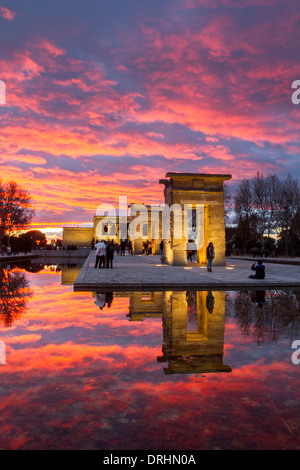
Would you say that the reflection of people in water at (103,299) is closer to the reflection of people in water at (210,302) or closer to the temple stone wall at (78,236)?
the reflection of people in water at (210,302)

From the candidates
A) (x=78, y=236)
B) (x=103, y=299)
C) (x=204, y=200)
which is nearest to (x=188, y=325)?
(x=103, y=299)

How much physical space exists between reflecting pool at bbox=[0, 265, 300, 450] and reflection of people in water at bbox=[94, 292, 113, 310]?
1.14 metres

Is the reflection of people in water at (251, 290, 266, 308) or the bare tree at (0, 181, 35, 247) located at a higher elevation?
the bare tree at (0, 181, 35, 247)

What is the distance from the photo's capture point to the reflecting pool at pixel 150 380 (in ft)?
8.50

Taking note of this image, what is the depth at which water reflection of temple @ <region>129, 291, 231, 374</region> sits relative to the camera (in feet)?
14.1

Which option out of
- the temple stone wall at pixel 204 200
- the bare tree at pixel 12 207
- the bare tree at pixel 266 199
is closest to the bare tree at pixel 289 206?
the bare tree at pixel 266 199

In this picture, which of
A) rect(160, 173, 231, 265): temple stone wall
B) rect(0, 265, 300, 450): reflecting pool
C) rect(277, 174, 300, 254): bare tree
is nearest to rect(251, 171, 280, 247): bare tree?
rect(277, 174, 300, 254): bare tree

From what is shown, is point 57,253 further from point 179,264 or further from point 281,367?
point 281,367

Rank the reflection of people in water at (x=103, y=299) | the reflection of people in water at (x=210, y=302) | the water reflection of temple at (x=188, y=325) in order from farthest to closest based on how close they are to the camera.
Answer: the reflection of people in water at (x=103, y=299)
the reflection of people in water at (x=210, y=302)
the water reflection of temple at (x=188, y=325)

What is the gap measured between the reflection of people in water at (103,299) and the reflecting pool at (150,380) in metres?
1.14

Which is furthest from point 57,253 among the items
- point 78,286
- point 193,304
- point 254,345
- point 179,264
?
point 254,345

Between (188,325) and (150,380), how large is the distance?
9.10 feet

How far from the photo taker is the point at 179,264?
2181cm

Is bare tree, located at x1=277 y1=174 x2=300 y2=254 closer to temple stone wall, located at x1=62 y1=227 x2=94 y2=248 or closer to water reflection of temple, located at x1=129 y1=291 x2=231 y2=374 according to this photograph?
water reflection of temple, located at x1=129 y1=291 x2=231 y2=374
